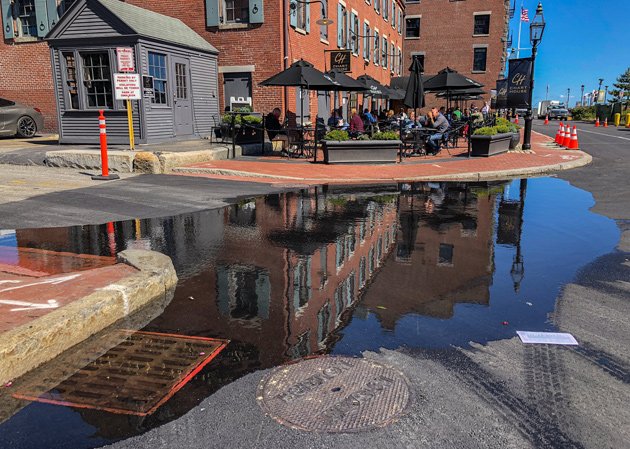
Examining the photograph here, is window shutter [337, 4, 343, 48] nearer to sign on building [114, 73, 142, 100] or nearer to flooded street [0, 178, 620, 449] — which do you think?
sign on building [114, 73, 142, 100]

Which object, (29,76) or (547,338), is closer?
(547,338)

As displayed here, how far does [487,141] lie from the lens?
16844mm

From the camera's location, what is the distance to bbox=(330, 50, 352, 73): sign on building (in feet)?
74.9

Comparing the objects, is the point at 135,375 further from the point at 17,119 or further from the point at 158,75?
the point at 17,119

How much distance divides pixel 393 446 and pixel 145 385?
1.61 meters

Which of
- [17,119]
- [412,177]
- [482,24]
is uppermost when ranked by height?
[482,24]

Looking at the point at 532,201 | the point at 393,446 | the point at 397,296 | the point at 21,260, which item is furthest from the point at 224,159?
the point at 393,446

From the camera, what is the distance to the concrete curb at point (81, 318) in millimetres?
3322

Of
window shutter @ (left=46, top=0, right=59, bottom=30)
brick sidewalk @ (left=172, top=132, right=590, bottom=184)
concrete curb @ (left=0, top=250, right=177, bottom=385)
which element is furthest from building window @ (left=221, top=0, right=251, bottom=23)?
concrete curb @ (left=0, top=250, right=177, bottom=385)

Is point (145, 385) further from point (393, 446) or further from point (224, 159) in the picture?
point (224, 159)

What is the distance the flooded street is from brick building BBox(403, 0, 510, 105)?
4129cm

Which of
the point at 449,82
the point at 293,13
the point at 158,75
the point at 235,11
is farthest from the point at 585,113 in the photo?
the point at 158,75

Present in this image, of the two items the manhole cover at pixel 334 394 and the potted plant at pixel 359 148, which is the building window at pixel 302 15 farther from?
the manhole cover at pixel 334 394

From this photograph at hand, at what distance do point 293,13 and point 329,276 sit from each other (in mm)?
16646
